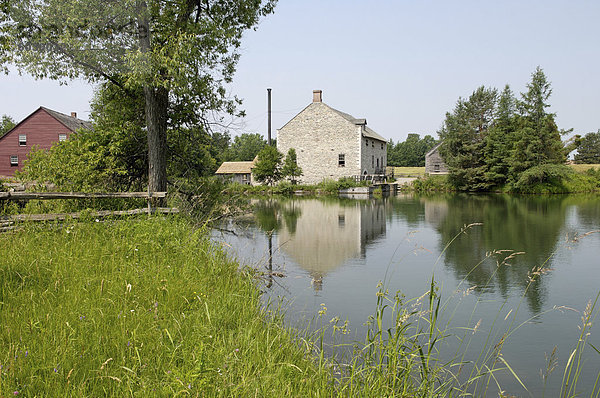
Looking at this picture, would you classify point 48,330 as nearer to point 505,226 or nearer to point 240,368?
point 240,368

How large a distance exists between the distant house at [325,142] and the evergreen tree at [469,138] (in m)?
8.88

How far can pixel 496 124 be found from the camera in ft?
151

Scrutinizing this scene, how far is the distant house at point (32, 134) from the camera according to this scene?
38.5 meters

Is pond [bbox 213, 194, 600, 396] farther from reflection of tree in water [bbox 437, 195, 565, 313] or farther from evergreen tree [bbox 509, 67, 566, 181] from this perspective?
evergreen tree [bbox 509, 67, 566, 181]

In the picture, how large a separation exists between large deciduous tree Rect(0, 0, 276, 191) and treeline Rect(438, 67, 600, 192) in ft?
122

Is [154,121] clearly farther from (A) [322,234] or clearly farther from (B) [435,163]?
(B) [435,163]

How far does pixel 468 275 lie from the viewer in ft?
26.8

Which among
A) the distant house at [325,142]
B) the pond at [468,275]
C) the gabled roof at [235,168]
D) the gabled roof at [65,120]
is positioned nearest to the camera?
the pond at [468,275]

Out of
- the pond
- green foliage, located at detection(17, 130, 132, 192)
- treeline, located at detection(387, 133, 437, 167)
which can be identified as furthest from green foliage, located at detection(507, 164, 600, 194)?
treeline, located at detection(387, 133, 437, 167)

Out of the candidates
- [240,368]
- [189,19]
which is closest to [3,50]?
[189,19]

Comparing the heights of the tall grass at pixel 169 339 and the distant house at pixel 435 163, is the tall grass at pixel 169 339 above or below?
below

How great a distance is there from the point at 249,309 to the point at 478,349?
116 inches

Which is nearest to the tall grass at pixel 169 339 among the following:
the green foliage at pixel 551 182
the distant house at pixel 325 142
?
the green foliage at pixel 551 182

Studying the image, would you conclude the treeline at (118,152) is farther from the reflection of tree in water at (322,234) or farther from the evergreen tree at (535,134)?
the evergreen tree at (535,134)
